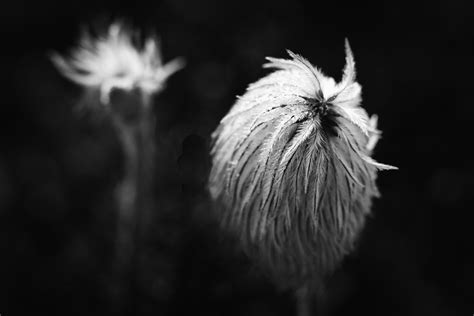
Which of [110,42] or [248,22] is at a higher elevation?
[248,22]

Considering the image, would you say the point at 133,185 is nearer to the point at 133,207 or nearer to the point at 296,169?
the point at 133,207

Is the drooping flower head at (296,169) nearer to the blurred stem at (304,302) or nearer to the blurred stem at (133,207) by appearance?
the blurred stem at (304,302)

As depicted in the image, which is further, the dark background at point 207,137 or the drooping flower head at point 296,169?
the dark background at point 207,137

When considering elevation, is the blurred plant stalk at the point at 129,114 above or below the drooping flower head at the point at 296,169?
above

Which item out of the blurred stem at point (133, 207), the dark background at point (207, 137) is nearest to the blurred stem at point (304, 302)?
the dark background at point (207, 137)

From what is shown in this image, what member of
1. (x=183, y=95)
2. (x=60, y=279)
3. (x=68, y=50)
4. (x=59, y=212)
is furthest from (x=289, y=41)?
(x=60, y=279)

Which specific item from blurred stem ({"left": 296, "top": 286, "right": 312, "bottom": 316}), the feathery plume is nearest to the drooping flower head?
the feathery plume

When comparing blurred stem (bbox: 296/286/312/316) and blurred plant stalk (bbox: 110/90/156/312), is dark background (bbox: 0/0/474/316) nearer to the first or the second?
blurred plant stalk (bbox: 110/90/156/312)

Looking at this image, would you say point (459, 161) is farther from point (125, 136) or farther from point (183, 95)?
point (125, 136)

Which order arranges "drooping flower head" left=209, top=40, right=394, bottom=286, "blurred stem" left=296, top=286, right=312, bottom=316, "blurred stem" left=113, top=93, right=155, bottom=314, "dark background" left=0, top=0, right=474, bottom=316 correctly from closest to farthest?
"drooping flower head" left=209, top=40, right=394, bottom=286 < "blurred stem" left=296, top=286, right=312, bottom=316 < "blurred stem" left=113, top=93, right=155, bottom=314 < "dark background" left=0, top=0, right=474, bottom=316
